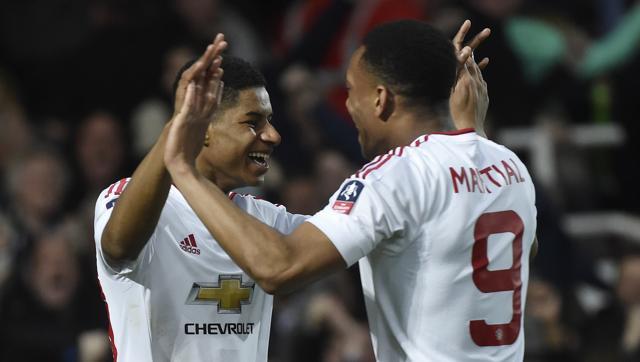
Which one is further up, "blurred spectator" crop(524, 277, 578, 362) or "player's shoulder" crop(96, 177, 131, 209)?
"player's shoulder" crop(96, 177, 131, 209)

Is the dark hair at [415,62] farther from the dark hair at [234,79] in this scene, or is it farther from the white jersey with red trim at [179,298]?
the white jersey with red trim at [179,298]

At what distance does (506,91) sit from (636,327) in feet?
7.17

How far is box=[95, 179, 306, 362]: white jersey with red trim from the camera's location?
4641 millimetres

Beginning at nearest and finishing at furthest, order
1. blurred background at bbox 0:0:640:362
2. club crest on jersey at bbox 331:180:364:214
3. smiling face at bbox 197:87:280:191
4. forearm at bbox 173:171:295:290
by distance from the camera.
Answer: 1. forearm at bbox 173:171:295:290
2. club crest on jersey at bbox 331:180:364:214
3. smiling face at bbox 197:87:280:191
4. blurred background at bbox 0:0:640:362

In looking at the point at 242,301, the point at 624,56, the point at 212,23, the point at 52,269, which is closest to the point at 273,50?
the point at 212,23

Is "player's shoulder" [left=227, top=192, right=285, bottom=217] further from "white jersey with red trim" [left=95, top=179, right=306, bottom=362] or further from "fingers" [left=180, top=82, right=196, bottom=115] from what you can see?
"fingers" [left=180, top=82, right=196, bottom=115]

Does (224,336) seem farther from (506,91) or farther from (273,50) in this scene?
(273,50)

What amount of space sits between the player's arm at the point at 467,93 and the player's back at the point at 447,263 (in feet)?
1.43

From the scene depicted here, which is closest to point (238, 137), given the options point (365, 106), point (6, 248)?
point (365, 106)

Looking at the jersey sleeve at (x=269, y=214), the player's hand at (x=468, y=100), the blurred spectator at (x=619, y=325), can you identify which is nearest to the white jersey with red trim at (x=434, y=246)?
the player's hand at (x=468, y=100)

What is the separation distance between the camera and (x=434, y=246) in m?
4.30

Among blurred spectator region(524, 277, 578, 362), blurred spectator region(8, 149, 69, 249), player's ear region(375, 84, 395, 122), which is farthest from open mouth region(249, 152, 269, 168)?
blurred spectator region(8, 149, 69, 249)

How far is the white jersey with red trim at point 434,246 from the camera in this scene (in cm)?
422

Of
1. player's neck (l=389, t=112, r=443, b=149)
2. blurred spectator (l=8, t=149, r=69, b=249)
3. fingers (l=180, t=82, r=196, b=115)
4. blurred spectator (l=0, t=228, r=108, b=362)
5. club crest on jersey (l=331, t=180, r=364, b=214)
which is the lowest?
blurred spectator (l=0, t=228, r=108, b=362)
